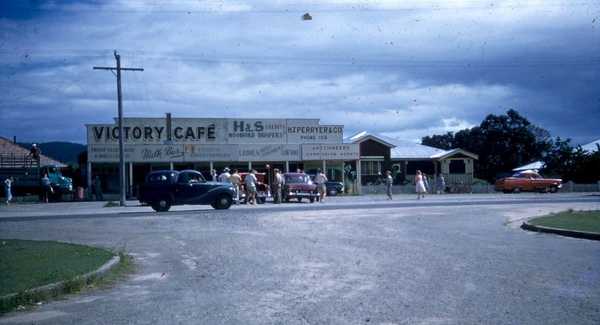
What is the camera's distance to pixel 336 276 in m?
9.25

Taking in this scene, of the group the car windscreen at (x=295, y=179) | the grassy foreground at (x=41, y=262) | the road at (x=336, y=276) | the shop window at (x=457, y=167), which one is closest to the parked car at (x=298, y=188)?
the car windscreen at (x=295, y=179)

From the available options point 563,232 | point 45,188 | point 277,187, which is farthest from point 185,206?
point 563,232

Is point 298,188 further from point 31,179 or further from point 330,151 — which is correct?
point 31,179

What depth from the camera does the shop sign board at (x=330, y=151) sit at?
4744 cm

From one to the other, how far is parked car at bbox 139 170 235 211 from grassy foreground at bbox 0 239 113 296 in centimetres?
1142

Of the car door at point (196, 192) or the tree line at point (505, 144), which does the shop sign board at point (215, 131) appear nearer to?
the car door at point (196, 192)

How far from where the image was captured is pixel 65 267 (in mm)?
9578

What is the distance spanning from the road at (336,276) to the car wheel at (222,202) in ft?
24.9

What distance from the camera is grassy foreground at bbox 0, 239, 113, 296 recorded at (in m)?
8.41

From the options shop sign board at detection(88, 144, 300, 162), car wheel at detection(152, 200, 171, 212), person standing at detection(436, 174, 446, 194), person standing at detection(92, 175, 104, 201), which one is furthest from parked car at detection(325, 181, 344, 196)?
car wheel at detection(152, 200, 171, 212)

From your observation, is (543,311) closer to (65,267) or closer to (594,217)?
(65,267)

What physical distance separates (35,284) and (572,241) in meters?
11.0

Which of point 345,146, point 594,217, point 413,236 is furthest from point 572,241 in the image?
point 345,146

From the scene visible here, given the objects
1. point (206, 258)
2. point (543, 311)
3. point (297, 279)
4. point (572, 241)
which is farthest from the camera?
point (572, 241)
